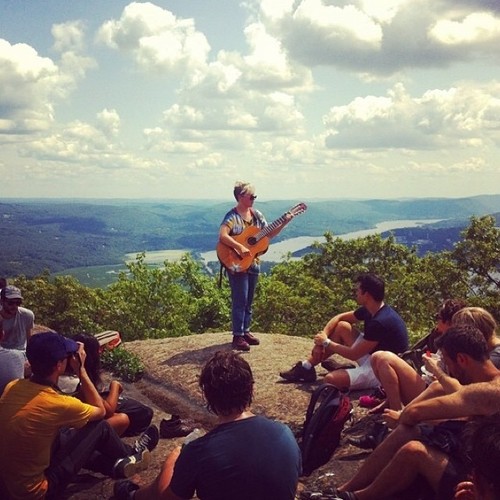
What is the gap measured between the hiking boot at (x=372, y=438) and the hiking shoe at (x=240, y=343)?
3.87 m

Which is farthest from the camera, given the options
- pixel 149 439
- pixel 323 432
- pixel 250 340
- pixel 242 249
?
pixel 250 340

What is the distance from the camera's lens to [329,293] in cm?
2694

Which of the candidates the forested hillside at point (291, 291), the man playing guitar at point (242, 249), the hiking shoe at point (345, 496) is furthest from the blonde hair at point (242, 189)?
the forested hillside at point (291, 291)

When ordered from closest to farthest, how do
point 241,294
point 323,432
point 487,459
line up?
point 487,459, point 323,432, point 241,294

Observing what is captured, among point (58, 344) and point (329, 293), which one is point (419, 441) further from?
point (329, 293)

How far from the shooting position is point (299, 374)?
26.9ft

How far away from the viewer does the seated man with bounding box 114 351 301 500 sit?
334 centimetres

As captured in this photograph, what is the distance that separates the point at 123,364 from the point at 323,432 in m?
4.88

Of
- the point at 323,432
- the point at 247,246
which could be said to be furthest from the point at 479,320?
the point at 247,246

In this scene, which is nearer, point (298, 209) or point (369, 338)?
point (369, 338)

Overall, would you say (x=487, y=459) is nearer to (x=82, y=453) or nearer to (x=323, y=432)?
(x=323, y=432)

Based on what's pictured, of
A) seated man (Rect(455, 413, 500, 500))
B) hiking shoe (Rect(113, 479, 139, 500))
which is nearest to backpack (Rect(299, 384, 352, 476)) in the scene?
hiking shoe (Rect(113, 479, 139, 500))

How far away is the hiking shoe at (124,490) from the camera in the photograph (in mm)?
4809

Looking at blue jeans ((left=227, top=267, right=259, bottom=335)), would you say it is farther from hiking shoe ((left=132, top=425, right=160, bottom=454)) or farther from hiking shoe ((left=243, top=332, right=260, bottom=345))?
hiking shoe ((left=132, top=425, right=160, bottom=454))
